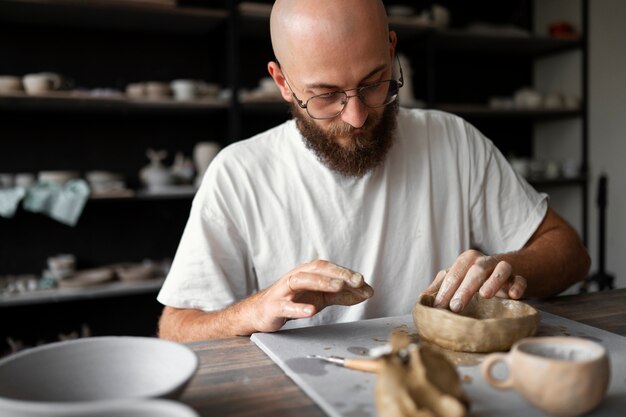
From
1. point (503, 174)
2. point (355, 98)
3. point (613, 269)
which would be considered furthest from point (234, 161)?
point (613, 269)

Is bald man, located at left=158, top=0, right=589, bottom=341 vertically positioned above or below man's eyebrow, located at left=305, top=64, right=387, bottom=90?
below

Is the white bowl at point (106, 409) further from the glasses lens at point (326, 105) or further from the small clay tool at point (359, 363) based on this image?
the glasses lens at point (326, 105)

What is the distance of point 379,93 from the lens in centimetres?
146

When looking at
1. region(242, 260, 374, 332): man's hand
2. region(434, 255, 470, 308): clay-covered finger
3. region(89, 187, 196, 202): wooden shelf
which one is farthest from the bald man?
region(89, 187, 196, 202): wooden shelf

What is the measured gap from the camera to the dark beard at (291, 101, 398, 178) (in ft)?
4.86

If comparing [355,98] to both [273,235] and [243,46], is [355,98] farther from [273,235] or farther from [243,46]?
[243,46]

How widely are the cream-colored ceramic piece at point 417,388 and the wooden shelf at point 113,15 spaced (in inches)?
107

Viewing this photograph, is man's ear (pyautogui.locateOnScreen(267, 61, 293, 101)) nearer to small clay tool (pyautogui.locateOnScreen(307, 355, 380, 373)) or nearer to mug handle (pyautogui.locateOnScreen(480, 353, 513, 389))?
small clay tool (pyautogui.locateOnScreen(307, 355, 380, 373))

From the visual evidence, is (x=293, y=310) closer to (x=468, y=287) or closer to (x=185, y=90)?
(x=468, y=287)

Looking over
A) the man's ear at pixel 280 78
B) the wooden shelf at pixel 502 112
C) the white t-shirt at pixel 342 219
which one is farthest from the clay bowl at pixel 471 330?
the wooden shelf at pixel 502 112

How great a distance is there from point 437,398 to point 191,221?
38.1 inches

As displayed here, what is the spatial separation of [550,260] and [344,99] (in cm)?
67

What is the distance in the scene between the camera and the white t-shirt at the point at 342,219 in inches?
58.4

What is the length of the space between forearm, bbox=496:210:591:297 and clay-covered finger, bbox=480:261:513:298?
286 mm
